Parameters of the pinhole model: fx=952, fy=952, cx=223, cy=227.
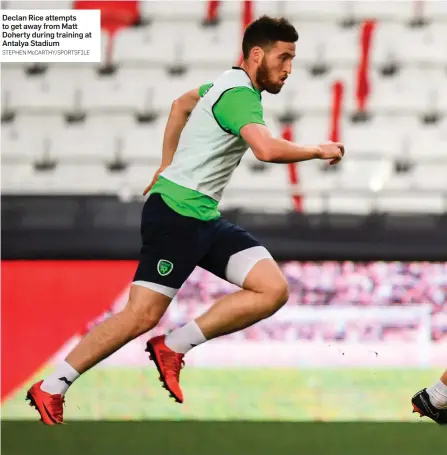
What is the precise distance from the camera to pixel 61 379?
2.31 metres

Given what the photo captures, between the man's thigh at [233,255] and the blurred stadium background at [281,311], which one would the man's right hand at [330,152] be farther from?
the blurred stadium background at [281,311]

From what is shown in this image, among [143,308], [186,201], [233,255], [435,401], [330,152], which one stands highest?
[330,152]

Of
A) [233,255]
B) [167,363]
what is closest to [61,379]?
[167,363]

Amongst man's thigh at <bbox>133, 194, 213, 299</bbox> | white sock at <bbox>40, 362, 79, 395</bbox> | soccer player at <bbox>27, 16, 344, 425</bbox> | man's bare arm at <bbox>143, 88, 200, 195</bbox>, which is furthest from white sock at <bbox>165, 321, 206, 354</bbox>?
man's bare arm at <bbox>143, 88, 200, 195</bbox>

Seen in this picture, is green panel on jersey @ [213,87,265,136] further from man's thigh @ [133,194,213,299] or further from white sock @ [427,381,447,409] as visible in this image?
white sock @ [427,381,447,409]

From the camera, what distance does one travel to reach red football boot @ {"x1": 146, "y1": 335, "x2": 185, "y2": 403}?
7.52 feet

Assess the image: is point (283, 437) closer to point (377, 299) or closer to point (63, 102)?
point (377, 299)

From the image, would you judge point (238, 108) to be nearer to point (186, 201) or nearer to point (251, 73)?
point (251, 73)

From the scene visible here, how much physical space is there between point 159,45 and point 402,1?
3.61 feet

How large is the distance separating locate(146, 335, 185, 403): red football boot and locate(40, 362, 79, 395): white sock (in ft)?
0.64

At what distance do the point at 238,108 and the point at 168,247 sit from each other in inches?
14.7

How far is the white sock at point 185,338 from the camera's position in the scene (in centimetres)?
230
